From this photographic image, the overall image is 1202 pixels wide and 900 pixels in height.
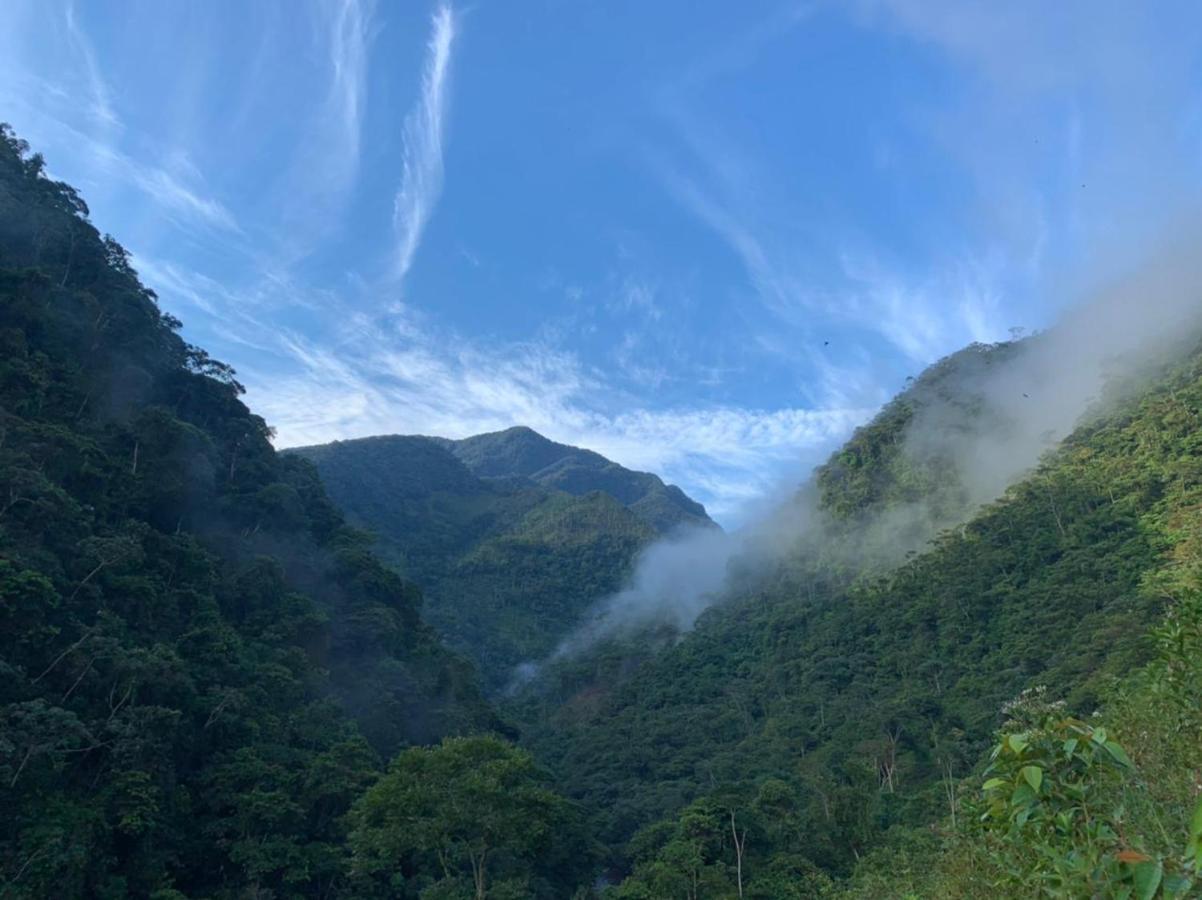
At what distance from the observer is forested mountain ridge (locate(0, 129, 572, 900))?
16859 mm

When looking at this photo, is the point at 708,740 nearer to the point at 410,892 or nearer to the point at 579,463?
the point at 410,892

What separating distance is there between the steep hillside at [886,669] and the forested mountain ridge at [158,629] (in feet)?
32.5

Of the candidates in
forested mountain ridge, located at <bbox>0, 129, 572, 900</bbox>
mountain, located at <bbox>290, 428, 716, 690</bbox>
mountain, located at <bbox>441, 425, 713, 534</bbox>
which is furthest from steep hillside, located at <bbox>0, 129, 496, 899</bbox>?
mountain, located at <bbox>441, 425, 713, 534</bbox>

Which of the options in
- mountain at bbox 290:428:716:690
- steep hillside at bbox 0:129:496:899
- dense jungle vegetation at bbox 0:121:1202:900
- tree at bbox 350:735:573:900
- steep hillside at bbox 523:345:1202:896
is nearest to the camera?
dense jungle vegetation at bbox 0:121:1202:900

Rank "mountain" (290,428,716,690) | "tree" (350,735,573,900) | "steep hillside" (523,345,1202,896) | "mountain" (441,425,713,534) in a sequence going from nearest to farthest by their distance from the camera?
"tree" (350,735,573,900) → "steep hillside" (523,345,1202,896) → "mountain" (290,428,716,690) → "mountain" (441,425,713,534)

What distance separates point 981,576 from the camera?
4656cm

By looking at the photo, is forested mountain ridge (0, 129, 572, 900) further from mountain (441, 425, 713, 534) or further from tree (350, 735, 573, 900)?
mountain (441, 425, 713, 534)

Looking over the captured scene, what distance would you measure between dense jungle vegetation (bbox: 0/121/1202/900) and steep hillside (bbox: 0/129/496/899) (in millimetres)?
112

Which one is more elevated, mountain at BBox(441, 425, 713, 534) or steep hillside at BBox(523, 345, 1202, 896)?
mountain at BBox(441, 425, 713, 534)

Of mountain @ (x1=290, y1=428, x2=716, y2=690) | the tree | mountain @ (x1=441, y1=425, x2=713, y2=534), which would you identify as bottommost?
the tree

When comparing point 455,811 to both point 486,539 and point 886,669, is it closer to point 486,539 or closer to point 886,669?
point 886,669

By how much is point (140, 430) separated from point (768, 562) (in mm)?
63756

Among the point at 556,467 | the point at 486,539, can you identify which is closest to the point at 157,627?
the point at 486,539

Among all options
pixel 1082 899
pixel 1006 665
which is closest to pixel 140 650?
pixel 1082 899
